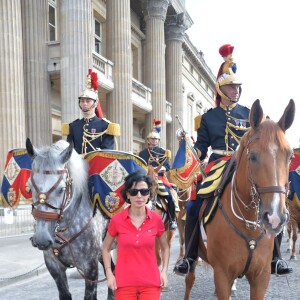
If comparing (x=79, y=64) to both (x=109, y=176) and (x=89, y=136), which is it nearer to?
(x=89, y=136)

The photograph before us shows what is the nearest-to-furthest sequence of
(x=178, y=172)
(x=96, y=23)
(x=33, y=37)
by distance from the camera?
(x=178, y=172), (x=33, y=37), (x=96, y=23)

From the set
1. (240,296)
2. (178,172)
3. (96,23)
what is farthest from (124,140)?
(240,296)

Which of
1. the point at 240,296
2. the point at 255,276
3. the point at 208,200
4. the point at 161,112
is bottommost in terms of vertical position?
the point at 240,296

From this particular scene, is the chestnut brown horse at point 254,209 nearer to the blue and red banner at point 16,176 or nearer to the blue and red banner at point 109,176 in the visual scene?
the blue and red banner at point 109,176

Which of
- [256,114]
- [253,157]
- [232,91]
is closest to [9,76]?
[232,91]

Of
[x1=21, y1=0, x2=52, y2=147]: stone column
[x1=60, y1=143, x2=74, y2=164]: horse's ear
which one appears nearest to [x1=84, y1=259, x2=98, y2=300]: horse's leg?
[x1=60, y1=143, x2=74, y2=164]: horse's ear

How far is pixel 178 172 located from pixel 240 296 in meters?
2.36

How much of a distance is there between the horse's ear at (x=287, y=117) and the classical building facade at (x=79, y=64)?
1015cm

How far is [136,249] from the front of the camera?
297 centimetres

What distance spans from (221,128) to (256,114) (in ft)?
4.15

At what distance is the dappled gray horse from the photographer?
3.37 meters

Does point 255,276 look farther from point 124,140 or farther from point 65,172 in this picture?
point 124,140

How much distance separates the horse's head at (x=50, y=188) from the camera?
3342 millimetres

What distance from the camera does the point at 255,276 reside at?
10.8ft
